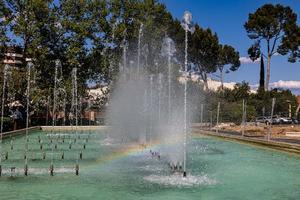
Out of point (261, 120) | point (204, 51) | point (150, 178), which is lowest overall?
point (150, 178)

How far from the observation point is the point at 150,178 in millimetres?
12312

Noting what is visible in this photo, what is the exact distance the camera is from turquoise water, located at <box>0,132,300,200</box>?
10.2 m

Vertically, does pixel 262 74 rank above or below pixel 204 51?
below

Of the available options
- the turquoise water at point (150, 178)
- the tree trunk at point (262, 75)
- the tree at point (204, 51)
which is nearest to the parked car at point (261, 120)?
the tree at point (204, 51)

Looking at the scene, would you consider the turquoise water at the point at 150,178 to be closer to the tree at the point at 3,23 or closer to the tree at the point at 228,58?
the tree at the point at 3,23

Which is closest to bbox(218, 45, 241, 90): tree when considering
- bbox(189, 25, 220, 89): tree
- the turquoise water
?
bbox(189, 25, 220, 89): tree

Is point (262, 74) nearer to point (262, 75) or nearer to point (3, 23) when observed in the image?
point (262, 75)

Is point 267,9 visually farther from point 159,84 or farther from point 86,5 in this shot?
point 86,5

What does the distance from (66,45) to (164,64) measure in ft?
33.6

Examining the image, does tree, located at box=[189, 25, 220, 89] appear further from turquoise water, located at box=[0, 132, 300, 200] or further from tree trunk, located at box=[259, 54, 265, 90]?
turquoise water, located at box=[0, 132, 300, 200]

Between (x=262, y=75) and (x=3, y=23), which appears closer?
(x=3, y=23)

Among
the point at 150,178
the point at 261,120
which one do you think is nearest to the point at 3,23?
the point at 261,120

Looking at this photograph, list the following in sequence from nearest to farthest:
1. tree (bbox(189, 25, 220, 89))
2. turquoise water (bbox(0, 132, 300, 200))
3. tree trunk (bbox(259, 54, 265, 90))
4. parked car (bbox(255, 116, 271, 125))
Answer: turquoise water (bbox(0, 132, 300, 200)), parked car (bbox(255, 116, 271, 125)), tree (bbox(189, 25, 220, 89)), tree trunk (bbox(259, 54, 265, 90))

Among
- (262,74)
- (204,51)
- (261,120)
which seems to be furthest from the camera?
(262,74)
